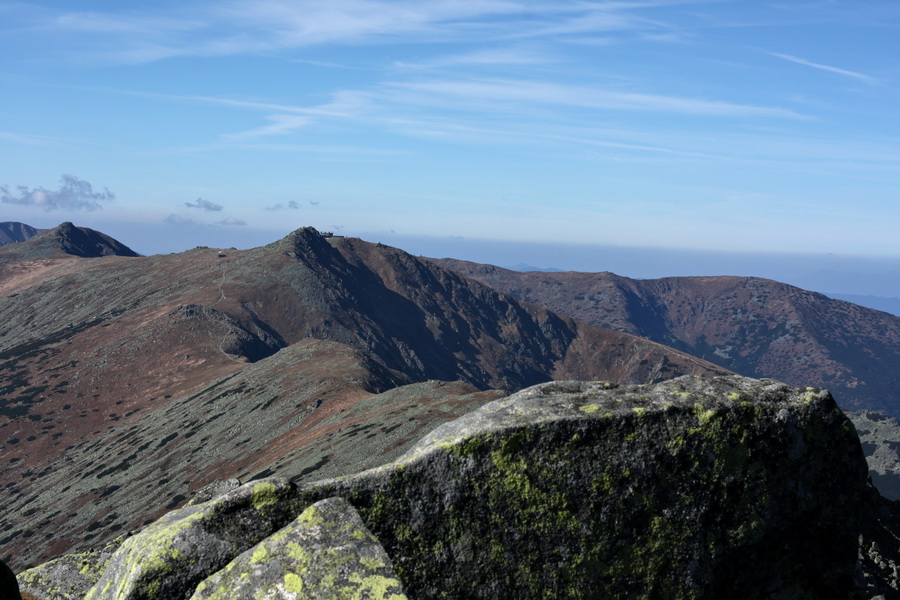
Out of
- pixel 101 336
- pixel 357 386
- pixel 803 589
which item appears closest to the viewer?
pixel 803 589

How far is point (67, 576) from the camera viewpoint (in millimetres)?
11562

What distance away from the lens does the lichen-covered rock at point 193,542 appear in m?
8.02

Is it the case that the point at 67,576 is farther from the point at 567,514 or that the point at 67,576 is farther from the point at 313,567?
the point at 567,514

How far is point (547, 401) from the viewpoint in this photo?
34.9 feet

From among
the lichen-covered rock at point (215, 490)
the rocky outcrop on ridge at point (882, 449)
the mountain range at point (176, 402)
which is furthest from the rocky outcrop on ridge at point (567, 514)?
the rocky outcrop on ridge at point (882, 449)

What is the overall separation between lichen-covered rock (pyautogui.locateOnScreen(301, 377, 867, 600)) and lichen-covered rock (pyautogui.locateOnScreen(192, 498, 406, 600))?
0.48m

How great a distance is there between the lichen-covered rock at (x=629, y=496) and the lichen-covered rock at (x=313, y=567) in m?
0.48

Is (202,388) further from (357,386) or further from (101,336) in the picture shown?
(101,336)

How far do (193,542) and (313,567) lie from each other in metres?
1.73

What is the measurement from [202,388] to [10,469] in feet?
101

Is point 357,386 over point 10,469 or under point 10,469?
over

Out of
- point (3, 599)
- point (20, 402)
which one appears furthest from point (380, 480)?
point (20, 402)

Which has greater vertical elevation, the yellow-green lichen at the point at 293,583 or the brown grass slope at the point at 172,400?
the yellow-green lichen at the point at 293,583

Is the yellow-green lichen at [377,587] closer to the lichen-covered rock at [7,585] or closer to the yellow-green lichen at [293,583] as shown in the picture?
the yellow-green lichen at [293,583]
